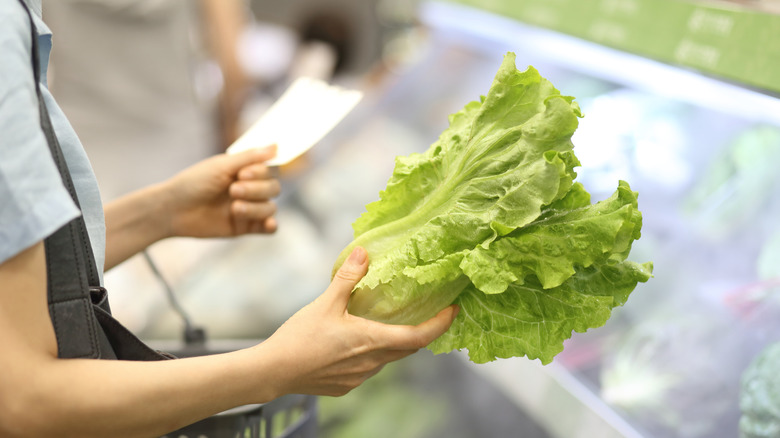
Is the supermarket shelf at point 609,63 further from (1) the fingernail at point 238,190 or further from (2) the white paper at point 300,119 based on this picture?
(1) the fingernail at point 238,190

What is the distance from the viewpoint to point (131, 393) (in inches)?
37.7

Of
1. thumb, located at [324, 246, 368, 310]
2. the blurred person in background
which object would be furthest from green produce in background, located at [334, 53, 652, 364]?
the blurred person in background

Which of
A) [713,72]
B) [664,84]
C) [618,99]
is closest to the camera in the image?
[713,72]

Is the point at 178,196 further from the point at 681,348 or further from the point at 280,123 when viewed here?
the point at 681,348

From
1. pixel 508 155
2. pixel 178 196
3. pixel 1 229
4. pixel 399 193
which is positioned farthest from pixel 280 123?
pixel 1 229

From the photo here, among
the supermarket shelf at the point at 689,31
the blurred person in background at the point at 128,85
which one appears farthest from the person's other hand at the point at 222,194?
the blurred person in background at the point at 128,85

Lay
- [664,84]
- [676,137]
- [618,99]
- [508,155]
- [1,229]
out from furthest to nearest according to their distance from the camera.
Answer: [618,99] < [676,137] < [664,84] < [508,155] < [1,229]

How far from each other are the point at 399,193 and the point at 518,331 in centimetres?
36

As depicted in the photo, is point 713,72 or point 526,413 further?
point 526,413

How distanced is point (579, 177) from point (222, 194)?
1.24 m

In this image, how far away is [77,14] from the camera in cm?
298

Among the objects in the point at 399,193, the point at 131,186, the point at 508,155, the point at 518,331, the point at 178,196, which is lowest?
the point at 131,186

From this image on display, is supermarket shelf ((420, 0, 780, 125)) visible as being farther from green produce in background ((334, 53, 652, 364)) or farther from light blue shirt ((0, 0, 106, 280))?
light blue shirt ((0, 0, 106, 280))

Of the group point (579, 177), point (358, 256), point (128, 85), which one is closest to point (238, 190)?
point (358, 256)
